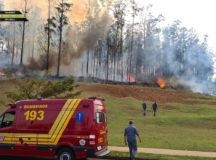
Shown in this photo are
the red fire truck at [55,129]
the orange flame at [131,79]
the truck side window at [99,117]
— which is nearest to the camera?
the red fire truck at [55,129]

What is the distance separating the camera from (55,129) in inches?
658

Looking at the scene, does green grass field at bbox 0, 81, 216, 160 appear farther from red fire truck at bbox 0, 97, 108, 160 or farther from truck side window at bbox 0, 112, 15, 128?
truck side window at bbox 0, 112, 15, 128

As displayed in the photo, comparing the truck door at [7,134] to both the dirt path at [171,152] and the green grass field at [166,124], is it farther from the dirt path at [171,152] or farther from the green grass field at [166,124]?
the green grass field at [166,124]

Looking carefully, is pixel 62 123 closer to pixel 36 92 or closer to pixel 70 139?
pixel 70 139

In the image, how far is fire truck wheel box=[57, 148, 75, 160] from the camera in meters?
16.5

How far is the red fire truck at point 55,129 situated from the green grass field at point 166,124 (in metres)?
3.68

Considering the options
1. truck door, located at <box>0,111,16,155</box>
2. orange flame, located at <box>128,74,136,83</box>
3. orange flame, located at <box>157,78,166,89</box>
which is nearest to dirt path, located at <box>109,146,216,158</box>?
truck door, located at <box>0,111,16,155</box>

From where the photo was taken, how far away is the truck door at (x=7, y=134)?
1744 cm

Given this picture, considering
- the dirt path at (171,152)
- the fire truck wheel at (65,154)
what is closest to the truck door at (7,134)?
the fire truck wheel at (65,154)

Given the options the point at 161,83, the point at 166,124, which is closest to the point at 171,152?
the point at 166,124

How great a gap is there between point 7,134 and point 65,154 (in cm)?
276

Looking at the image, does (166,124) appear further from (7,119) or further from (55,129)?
(55,129)

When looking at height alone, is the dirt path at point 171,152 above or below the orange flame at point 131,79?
below

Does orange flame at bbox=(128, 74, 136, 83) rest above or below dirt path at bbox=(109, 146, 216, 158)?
above
